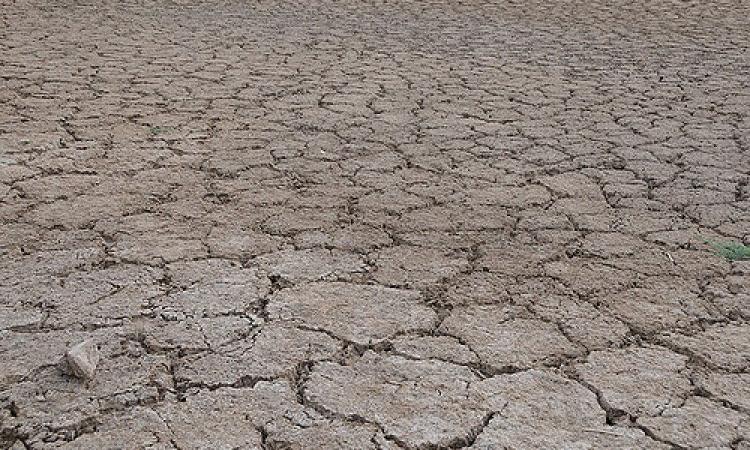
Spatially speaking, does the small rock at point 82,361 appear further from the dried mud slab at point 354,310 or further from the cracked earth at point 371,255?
the dried mud slab at point 354,310

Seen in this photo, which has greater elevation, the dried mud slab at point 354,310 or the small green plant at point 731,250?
the small green plant at point 731,250

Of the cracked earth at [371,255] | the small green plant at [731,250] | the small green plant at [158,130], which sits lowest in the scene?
the small green plant at [158,130]

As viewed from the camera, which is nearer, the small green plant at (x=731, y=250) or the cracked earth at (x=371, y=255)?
the cracked earth at (x=371, y=255)

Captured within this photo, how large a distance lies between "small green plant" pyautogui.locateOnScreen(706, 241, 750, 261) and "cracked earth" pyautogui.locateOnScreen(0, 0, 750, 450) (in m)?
0.04

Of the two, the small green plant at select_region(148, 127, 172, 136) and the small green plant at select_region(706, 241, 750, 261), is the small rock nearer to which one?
the small green plant at select_region(706, 241, 750, 261)

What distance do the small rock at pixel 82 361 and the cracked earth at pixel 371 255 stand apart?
0.02m

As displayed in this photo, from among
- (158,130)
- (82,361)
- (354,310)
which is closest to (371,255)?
(354,310)

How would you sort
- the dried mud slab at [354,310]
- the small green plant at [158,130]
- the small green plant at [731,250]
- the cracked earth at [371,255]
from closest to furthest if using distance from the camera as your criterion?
1. the cracked earth at [371,255]
2. the dried mud slab at [354,310]
3. the small green plant at [731,250]
4. the small green plant at [158,130]

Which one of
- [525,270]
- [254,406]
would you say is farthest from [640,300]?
[254,406]

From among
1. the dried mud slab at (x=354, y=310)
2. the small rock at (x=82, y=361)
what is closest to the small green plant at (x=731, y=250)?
the dried mud slab at (x=354, y=310)

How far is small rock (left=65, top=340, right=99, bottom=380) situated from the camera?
183 cm

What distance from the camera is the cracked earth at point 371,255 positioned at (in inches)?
69.8

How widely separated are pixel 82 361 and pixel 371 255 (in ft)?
2.87

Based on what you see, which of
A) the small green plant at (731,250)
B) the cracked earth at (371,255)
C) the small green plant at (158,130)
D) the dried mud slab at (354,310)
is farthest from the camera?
the small green plant at (158,130)
